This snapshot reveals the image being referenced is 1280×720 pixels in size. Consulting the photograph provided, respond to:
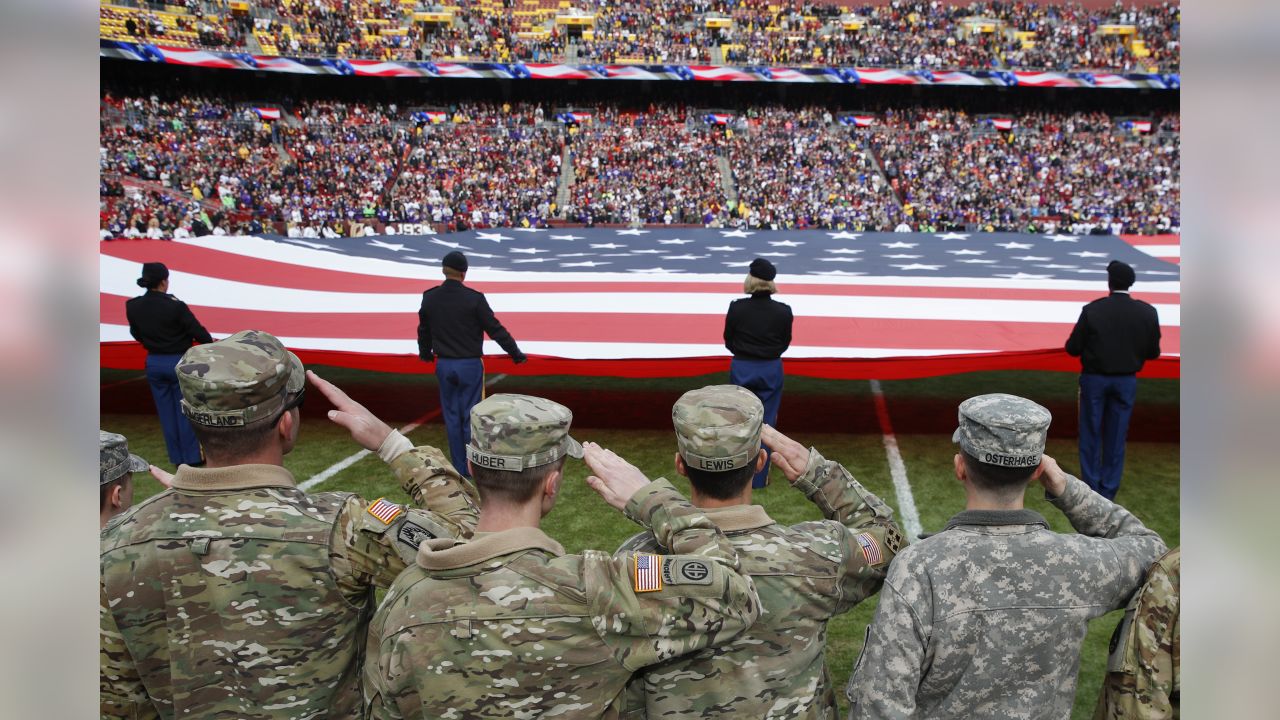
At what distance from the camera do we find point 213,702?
5.68ft

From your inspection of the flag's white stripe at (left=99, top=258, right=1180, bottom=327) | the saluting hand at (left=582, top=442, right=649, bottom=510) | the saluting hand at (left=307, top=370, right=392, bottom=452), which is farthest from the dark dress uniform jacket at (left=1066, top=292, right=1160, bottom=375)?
the saluting hand at (left=307, top=370, right=392, bottom=452)

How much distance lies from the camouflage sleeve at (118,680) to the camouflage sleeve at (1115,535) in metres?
1.98

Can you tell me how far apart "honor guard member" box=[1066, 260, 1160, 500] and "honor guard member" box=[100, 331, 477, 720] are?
404 cm

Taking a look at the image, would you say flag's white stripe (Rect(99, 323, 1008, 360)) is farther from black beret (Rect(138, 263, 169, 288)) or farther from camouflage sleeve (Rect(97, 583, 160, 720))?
camouflage sleeve (Rect(97, 583, 160, 720))

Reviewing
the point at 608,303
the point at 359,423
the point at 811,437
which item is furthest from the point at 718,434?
the point at 608,303

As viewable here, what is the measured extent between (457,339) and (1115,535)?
153 inches

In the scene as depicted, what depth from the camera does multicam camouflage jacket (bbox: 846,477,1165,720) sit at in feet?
5.50

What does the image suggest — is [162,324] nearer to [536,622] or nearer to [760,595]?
[536,622]

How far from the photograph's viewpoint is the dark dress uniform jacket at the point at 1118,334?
4562 millimetres

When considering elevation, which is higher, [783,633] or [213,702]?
[783,633]

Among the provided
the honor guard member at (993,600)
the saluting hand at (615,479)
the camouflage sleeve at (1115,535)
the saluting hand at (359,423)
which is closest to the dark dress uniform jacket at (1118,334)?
the camouflage sleeve at (1115,535)
